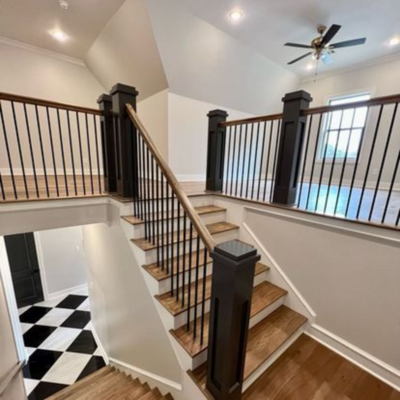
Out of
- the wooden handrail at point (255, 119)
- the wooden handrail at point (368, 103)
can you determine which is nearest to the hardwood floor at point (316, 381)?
the wooden handrail at point (368, 103)

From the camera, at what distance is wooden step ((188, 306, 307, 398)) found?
1453mm

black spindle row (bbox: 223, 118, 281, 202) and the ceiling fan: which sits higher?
the ceiling fan

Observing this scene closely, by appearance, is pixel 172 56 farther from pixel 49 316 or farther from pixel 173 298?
pixel 49 316

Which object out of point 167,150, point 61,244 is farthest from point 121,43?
point 61,244

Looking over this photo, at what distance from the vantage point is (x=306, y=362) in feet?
5.58

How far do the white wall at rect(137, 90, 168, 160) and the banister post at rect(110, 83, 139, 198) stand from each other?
1978 millimetres

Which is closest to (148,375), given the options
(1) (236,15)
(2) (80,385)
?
(2) (80,385)

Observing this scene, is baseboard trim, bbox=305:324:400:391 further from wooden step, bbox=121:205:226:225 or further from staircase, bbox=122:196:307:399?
wooden step, bbox=121:205:226:225

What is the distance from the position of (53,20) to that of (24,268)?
482 centimetres

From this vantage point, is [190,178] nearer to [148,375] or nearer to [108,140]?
[108,140]

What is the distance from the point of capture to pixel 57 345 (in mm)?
3896

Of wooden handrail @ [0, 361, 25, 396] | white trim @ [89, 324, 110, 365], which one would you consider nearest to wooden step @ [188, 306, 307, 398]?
wooden handrail @ [0, 361, 25, 396]

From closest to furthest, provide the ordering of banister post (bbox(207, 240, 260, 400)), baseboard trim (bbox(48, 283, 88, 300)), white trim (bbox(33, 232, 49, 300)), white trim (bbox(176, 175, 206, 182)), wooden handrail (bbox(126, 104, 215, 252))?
banister post (bbox(207, 240, 260, 400)), wooden handrail (bbox(126, 104, 215, 252)), white trim (bbox(176, 175, 206, 182)), white trim (bbox(33, 232, 49, 300)), baseboard trim (bbox(48, 283, 88, 300))

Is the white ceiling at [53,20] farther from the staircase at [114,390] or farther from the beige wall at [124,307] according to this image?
the staircase at [114,390]
